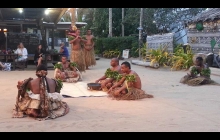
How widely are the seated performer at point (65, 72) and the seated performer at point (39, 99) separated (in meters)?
3.68

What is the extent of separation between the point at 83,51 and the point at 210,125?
27.7 ft

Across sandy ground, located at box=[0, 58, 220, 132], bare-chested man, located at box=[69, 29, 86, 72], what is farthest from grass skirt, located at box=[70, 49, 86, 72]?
sandy ground, located at box=[0, 58, 220, 132]

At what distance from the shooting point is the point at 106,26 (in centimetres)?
2620

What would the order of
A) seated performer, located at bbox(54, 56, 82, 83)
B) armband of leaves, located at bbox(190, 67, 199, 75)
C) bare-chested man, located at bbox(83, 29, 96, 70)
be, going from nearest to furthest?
1. armband of leaves, located at bbox(190, 67, 199, 75)
2. seated performer, located at bbox(54, 56, 82, 83)
3. bare-chested man, located at bbox(83, 29, 96, 70)

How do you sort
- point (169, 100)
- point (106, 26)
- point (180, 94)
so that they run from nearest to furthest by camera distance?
point (169, 100) < point (180, 94) < point (106, 26)

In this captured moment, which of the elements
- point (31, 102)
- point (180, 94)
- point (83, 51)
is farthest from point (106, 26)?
point (31, 102)

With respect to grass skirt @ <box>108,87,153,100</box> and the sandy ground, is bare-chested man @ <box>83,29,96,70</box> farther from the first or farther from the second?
grass skirt @ <box>108,87,153,100</box>

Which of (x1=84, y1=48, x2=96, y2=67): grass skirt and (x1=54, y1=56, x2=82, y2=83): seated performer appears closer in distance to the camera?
(x1=54, y1=56, x2=82, y2=83): seated performer

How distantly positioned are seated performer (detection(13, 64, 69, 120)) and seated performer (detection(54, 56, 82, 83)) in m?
3.68

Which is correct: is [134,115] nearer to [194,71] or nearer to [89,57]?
[194,71]

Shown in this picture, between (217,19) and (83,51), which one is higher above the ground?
(217,19)

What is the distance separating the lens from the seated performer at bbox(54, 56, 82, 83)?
9.30 meters
